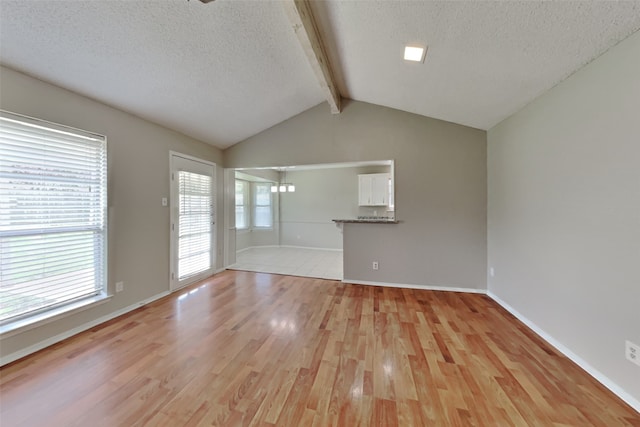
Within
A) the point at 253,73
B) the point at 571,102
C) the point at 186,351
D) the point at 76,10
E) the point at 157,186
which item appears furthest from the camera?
the point at 157,186

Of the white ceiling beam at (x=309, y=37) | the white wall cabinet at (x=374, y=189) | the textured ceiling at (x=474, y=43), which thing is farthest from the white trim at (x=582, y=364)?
the white wall cabinet at (x=374, y=189)

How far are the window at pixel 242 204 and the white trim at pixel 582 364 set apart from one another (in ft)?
20.9

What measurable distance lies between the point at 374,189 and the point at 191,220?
4509 mm

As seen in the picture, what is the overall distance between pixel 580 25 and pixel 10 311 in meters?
4.79

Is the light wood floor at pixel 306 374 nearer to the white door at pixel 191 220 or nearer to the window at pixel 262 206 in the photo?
the white door at pixel 191 220

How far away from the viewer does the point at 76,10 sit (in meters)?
1.61

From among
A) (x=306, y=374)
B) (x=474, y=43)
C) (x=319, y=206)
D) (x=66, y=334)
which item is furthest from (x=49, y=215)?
(x=319, y=206)

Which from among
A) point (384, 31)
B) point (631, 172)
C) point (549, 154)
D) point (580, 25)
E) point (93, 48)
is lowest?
point (631, 172)

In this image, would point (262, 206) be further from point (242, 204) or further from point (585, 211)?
point (585, 211)

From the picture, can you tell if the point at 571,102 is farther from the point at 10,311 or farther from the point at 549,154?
the point at 10,311

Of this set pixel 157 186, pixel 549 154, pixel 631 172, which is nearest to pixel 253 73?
pixel 157 186

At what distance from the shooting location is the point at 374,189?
637 cm

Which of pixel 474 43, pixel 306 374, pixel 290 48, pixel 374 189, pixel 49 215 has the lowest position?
pixel 306 374

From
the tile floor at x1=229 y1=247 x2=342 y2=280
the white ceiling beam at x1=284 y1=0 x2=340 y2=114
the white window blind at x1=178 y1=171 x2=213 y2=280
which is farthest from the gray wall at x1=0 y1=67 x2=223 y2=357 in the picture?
the white ceiling beam at x1=284 y1=0 x2=340 y2=114
